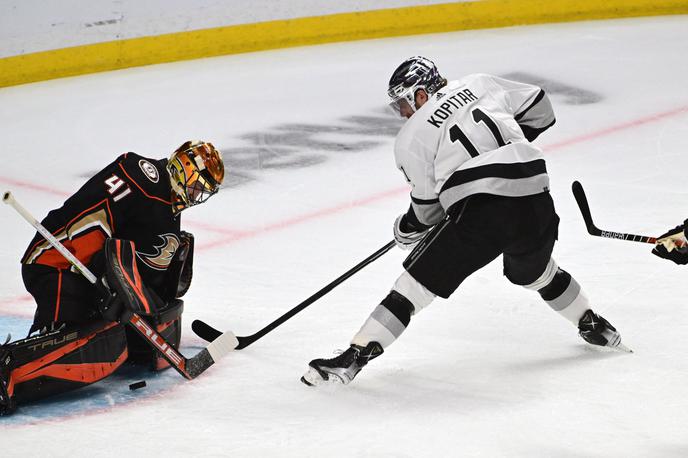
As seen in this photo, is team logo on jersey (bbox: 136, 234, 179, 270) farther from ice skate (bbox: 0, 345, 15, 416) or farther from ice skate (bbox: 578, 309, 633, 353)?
ice skate (bbox: 578, 309, 633, 353)

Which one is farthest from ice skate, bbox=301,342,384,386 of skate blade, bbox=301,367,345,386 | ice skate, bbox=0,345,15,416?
ice skate, bbox=0,345,15,416

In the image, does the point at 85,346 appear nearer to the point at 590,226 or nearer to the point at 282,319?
the point at 282,319

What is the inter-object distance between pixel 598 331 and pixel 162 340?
4.20 ft

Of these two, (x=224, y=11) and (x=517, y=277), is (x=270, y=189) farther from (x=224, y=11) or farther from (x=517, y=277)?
(x=224, y=11)

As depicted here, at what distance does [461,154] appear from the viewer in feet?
9.71

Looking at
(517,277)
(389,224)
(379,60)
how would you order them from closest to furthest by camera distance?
(517,277) < (389,224) < (379,60)

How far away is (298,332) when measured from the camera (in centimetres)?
355

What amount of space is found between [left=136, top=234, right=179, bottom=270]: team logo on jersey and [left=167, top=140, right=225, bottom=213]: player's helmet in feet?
0.44

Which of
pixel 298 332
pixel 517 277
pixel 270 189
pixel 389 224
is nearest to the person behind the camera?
pixel 517 277

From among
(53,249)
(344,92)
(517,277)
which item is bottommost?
(344,92)

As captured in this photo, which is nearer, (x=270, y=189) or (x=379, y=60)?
(x=270, y=189)

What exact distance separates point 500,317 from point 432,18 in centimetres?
426

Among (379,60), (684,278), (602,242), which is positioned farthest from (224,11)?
(684,278)

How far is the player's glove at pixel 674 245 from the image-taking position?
2971mm
